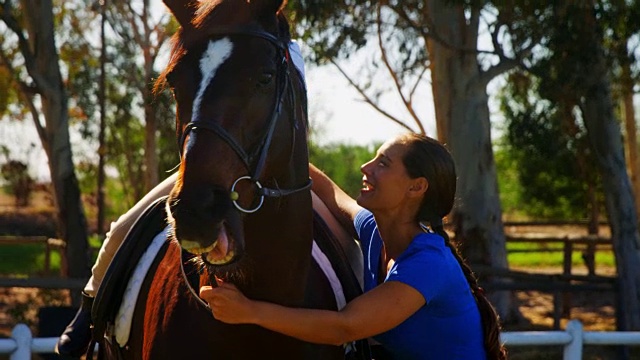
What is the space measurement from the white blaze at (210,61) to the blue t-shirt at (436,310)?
0.88 meters

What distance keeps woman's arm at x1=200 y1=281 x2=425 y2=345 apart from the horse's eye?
0.64m

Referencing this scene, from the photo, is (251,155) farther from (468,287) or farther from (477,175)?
(477,175)

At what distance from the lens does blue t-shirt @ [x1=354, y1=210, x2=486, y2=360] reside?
3.49m

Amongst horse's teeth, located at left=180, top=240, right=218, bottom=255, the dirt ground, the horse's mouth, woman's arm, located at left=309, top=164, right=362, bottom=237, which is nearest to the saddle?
woman's arm, located at left=309, top=164, right=362, bottom=237

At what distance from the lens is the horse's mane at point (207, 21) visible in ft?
10.9

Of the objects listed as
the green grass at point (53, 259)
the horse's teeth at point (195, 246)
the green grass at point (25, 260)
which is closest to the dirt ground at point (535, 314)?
the green grass at point (53, 259)

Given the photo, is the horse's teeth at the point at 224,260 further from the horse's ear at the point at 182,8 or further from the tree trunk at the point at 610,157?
the tree trunk at the point at 610,157

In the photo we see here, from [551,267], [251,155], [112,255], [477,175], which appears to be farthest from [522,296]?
[251,155]

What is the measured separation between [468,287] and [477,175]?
42.2 ft

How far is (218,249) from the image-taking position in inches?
119

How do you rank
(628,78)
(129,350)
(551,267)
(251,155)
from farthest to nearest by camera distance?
1. (551,267)
2. (628,78)
3. (129,350)
4. (251,155)

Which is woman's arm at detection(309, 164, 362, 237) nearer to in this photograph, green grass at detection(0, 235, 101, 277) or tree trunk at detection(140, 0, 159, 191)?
green grass at detection(0, 235, 101, 277)

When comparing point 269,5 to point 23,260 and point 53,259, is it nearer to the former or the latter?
point 23,260

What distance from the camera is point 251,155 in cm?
321
